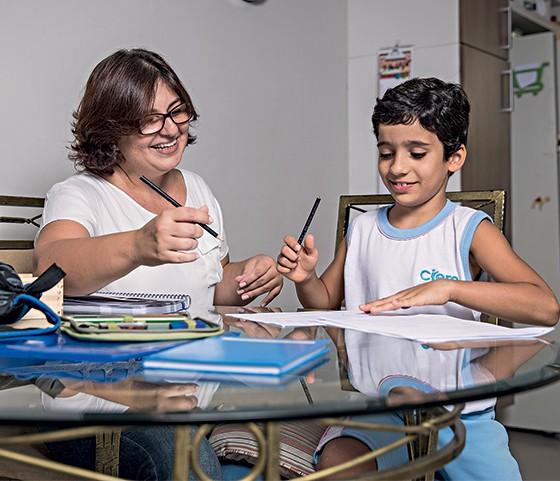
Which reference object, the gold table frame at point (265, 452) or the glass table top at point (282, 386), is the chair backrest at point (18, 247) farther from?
the gold table frame at point (265, 452)

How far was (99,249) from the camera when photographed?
1.30m

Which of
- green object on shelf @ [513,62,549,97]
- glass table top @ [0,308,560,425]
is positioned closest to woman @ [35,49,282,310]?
glass table top @ [0,308,560,425]

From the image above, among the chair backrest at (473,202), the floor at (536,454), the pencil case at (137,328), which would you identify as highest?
the chair backrest at (473,202)

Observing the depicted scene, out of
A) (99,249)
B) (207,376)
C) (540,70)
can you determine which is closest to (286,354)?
(207,376)

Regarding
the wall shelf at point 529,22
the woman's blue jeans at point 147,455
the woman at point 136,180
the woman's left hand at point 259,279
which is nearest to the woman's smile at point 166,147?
the woman at point 136,180

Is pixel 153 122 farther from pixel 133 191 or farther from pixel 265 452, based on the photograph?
pixel 265 452

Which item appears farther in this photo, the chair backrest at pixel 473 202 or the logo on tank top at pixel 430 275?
the chair backrest at pixel 473 202

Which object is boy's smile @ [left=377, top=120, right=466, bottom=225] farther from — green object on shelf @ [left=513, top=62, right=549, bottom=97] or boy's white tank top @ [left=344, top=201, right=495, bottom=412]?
green object on shelf @ [left=513, top=62, right=549, bottom=97]

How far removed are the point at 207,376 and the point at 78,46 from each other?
2.08m

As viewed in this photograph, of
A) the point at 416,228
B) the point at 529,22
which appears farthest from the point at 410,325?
the point at 529,22

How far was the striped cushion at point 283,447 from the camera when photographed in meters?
1.38

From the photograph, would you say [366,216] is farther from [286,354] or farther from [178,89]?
[286,354]

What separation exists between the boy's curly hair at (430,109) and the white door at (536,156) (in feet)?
9.26

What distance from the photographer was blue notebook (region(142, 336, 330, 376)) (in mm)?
819
